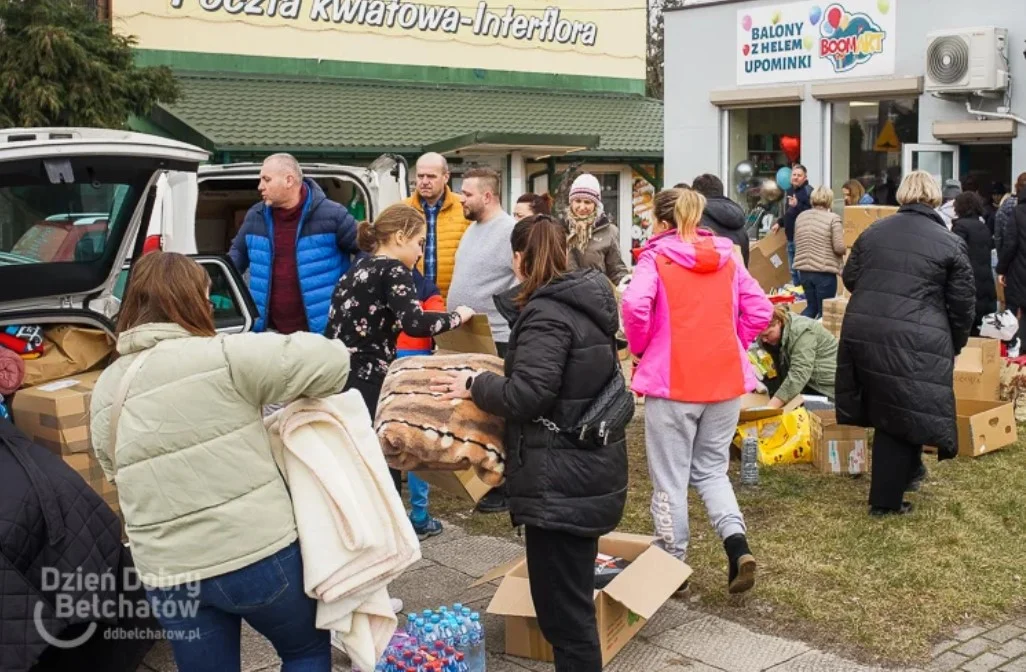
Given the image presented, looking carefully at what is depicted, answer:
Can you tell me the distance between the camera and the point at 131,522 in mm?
3387

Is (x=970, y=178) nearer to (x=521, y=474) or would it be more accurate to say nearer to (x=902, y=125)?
(x=902, y=125)

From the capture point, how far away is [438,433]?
4227 mm

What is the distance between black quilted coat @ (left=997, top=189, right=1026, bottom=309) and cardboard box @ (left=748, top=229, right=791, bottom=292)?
2.43m

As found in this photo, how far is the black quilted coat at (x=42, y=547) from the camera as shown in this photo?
370 centimetres

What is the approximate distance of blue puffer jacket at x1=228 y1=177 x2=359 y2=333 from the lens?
21.5 feet

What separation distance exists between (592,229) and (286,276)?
2070 millimetres

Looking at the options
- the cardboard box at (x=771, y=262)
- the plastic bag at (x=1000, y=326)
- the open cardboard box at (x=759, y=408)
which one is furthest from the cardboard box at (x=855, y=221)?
the open cardboard box at (x=759, y=408)

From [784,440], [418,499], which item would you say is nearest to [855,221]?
[784,440]

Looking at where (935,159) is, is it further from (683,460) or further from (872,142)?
(683,460)

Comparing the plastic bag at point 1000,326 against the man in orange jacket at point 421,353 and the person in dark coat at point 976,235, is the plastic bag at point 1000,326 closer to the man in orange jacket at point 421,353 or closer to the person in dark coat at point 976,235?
the person in dark coat at point 976,235

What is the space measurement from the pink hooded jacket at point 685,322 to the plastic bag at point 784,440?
2.68 metres

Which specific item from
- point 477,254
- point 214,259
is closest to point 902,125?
point 477,254

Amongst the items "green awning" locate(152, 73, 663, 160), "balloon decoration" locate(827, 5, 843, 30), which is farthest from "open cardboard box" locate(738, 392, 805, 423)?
"green awning" locate(152, 73, 663, 160)

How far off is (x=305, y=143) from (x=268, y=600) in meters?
17.0
